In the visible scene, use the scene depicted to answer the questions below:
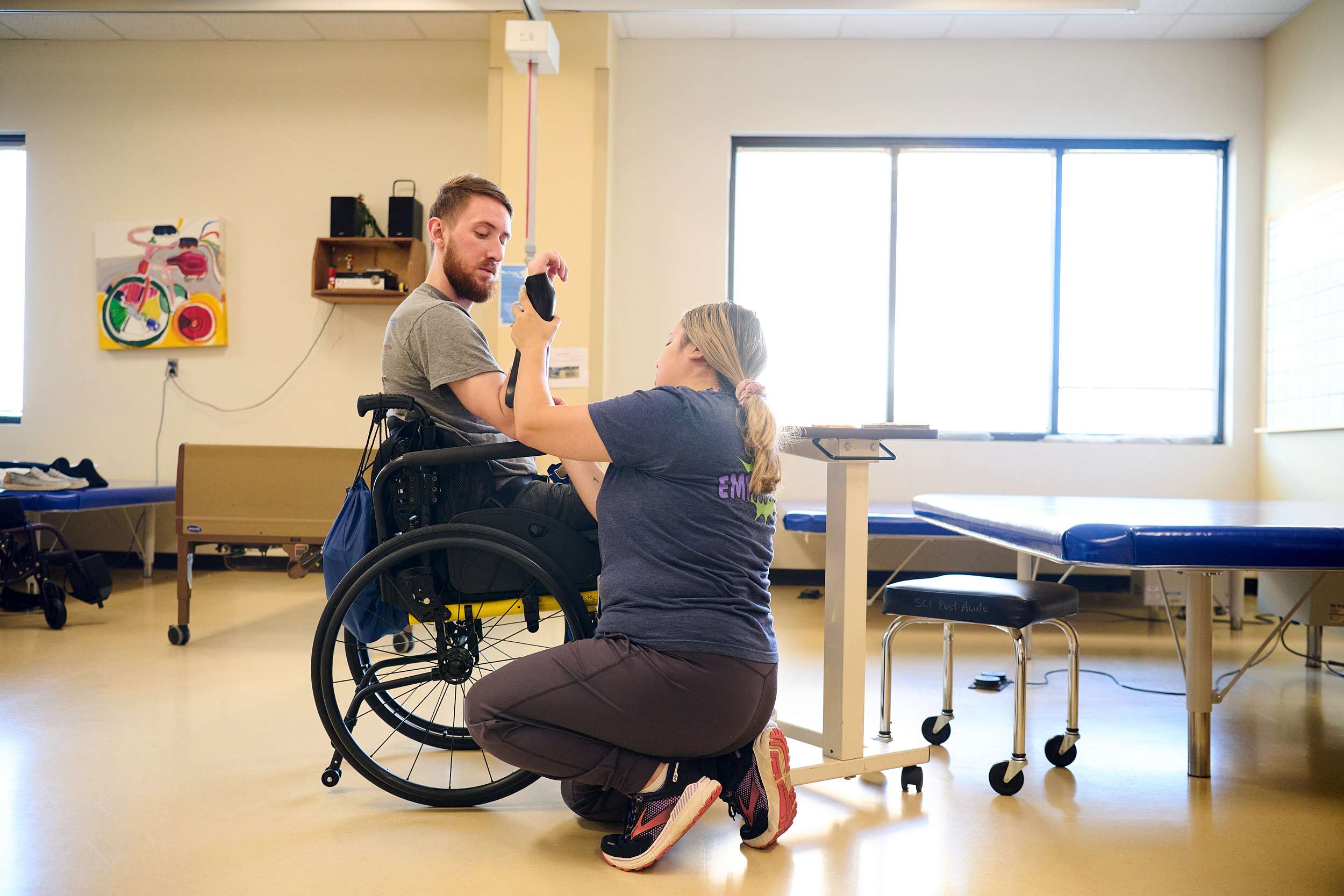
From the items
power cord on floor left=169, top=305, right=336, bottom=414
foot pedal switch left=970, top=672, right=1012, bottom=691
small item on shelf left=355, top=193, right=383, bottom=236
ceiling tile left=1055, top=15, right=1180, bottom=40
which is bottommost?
foot pedal switch left=970, top=672, right=1012, bottom=691

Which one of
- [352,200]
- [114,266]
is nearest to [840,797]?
[352,200]

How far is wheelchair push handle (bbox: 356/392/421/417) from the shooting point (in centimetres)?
186

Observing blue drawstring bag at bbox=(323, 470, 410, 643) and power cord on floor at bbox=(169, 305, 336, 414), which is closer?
blue drawstring bag at bbox=(323, 470, 410, 643)

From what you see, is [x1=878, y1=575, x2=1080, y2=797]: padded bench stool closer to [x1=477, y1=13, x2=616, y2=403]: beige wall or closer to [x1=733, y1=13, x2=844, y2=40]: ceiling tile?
[x1=477, y1=13, x2=616, y2=403]: beige wall

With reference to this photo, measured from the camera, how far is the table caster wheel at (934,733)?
2.48 m

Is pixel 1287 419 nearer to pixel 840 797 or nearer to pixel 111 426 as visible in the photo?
pixel 840 797

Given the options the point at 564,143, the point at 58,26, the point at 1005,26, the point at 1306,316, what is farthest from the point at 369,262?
the point at 1306,316

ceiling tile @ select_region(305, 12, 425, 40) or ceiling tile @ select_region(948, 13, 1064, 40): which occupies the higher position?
ceiling tile @ select_region(305, 12, 425, 40)

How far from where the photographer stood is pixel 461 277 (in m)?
2.10

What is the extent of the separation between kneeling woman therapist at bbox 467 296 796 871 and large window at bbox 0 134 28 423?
555 cm

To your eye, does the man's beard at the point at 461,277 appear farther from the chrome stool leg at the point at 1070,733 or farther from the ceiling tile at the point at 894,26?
the ceiling tile at the point at 894,26

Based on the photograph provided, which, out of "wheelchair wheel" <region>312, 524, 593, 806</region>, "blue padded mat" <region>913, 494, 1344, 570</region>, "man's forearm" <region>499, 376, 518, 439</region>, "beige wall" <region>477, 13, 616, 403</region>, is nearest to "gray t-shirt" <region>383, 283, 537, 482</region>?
"man's forearm" <region>499, 376, 518, 439</region>

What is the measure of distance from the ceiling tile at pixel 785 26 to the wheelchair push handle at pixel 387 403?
157 inches

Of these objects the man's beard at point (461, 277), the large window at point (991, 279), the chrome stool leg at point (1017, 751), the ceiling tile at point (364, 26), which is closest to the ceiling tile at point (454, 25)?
the ceiling tile at point (364, 26)
